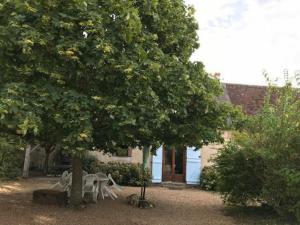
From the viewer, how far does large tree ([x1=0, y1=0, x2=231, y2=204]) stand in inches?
353

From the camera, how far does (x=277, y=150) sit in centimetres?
1098

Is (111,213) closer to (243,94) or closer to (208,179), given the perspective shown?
(208,179)

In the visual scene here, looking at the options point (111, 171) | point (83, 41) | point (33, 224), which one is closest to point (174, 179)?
point (111, 171)

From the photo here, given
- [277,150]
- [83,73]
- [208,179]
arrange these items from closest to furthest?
1. [83,73]
2. [277,150]
3. [208,179]

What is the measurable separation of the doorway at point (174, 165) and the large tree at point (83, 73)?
38.3 feet

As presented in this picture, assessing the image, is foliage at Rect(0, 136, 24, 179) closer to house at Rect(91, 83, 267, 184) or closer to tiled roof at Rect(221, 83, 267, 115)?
house at Rect(91, 83, 267, 184)

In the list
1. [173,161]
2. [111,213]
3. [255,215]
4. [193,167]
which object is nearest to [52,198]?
[111,213]

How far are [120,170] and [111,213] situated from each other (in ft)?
27.7

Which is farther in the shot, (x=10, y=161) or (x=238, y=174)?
(x=10, y=161)

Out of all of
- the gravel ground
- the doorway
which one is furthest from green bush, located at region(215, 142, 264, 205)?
the doorway

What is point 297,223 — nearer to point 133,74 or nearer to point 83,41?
point 133,74

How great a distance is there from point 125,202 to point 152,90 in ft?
17.9

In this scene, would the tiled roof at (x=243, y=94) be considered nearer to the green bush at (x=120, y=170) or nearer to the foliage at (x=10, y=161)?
the green bush at (x=120, y=170)

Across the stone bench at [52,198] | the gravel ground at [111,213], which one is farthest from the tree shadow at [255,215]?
the stone bench at [52,198]
